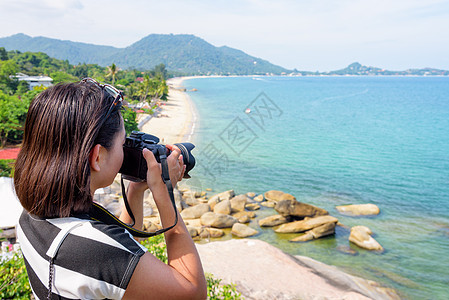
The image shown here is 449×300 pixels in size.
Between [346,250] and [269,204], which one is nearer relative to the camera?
[346,250]

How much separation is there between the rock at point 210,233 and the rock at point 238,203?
1.91 meters

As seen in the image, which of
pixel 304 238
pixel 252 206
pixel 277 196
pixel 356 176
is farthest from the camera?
pixel 356 176

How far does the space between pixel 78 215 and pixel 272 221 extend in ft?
34.4

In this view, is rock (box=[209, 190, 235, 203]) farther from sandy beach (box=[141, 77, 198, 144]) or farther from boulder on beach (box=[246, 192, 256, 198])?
sandy beach (box=[141, 77, 198, 144])

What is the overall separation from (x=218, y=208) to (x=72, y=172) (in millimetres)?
10873

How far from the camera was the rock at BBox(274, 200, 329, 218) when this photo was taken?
37.1ft

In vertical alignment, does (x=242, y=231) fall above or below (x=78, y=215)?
below

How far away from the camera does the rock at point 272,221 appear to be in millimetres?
10922

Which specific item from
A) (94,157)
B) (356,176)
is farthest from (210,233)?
(356,176)

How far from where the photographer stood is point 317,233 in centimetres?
1020

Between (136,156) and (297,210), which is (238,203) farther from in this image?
(136,156)

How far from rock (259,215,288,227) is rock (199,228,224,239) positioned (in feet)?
5.14

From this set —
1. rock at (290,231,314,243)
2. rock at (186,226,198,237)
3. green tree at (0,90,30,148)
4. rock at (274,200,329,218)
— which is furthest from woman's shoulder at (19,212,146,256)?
green tree at (0,90,30,148)

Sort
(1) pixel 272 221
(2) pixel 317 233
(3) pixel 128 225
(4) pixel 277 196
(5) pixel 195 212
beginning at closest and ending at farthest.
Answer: (3) pixel 128 225 → (2) pixel 317 233 → (1) pixel 272 221 → (5) pixel 195 212 → (4) pixel 277 196
